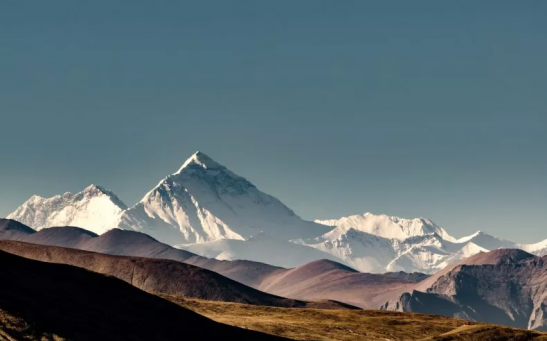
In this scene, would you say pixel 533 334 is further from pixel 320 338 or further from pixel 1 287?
pixel 1 287

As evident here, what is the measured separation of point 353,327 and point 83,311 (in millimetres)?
74302

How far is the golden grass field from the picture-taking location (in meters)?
150

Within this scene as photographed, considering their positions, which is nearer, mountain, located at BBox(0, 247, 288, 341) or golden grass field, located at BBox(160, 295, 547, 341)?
mountain, located at BBox(0, 247, 288, 341)

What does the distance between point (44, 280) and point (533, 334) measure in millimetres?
87838

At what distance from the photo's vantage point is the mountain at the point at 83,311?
9650 cm

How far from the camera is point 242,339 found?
123 meters

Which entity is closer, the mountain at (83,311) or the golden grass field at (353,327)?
the mountain at (83,311)

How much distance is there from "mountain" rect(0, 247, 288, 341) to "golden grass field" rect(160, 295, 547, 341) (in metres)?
26.4

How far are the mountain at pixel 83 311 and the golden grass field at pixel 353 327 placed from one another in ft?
86.7

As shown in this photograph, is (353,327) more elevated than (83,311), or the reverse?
(353,327)

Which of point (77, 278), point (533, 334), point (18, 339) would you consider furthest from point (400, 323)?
point (18, 339)

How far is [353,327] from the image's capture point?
172 m

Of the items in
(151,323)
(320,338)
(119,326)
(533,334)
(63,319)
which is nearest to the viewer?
(63,319)

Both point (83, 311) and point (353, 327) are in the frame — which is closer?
point (83, 311)
